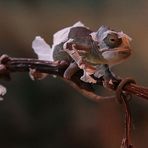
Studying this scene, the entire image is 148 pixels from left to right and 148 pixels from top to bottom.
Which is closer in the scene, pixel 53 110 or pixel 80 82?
pixel 80 82

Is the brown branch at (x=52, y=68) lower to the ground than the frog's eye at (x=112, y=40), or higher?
lower

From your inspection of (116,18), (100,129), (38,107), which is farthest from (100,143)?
(116,18)

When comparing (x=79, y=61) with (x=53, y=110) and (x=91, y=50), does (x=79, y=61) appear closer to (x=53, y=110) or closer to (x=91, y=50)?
(x=91, y=50)

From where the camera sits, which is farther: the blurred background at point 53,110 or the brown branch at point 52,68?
the blurred background at point 53,110

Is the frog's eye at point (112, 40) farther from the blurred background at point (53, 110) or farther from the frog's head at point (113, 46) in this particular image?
the blurred background at point (53, 110)

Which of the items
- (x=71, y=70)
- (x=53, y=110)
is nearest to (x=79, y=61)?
(x=71, y=70)

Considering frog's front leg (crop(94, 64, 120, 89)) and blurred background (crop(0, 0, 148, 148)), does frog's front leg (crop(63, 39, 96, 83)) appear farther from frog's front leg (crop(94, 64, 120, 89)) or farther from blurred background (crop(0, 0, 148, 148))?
blurred background (crop(0, 0, 148, 148))

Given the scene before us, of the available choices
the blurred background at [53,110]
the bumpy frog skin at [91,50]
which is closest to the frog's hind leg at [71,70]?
the bumpy frog skin at [91,50]

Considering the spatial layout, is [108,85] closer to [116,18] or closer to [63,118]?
[63,118]
